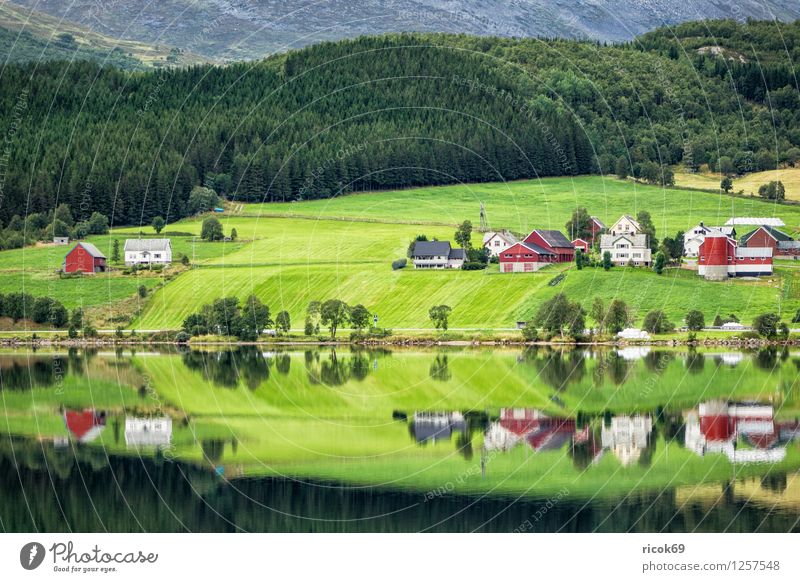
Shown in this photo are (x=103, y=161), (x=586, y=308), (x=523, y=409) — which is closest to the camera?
(x=523, y=409)

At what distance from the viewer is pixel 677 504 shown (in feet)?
163

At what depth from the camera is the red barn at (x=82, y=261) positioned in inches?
5379

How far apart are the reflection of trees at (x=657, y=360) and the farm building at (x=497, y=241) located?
133ft

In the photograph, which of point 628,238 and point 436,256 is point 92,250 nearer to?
point 436,256

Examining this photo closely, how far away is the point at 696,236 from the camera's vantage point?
138625 millimetres

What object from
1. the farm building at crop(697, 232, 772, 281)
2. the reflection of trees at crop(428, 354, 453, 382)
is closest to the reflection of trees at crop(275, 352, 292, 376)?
the reflection of trees at crop(428, 354, 453, 382)

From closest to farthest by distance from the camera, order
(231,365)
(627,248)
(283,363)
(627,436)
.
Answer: (627,436) → (231,365) → (283,363) → (627,248)

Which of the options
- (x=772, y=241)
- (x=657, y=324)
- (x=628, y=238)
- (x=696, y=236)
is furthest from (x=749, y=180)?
(x=657, y=324)

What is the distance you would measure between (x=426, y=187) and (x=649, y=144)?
3589 centimetres

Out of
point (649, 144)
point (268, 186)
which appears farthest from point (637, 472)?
point (649, 144)

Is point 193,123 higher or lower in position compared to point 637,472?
higher

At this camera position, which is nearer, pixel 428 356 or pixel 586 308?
pixel 428 356

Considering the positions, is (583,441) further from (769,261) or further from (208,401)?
(769,261)

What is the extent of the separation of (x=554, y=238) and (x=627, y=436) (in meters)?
76.3
